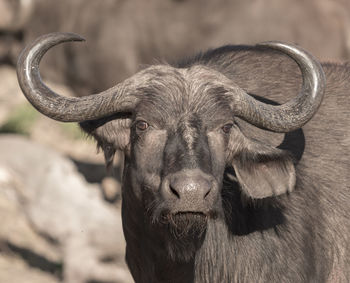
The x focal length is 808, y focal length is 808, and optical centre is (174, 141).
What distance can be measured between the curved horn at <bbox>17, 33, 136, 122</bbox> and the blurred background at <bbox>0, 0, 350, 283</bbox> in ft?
2.30

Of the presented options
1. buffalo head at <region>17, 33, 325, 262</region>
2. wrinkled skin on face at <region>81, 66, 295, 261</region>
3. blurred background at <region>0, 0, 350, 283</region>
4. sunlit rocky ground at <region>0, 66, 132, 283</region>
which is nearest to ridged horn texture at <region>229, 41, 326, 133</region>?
buffalo head at <region>17, 33, 325, 262</region>

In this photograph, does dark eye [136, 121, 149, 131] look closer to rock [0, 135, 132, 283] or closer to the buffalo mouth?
the buffalo mouth

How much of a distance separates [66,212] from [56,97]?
4.62m

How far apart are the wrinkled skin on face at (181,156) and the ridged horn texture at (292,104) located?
112mm

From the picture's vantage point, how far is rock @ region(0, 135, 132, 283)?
902 cm

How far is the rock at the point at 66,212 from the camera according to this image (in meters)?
9.02

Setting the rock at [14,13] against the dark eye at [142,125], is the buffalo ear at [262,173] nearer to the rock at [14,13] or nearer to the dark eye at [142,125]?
the dark eye at [142,125]

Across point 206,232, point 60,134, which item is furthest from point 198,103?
point 60,134

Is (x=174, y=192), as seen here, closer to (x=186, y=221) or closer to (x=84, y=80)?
(x=186, y=221)

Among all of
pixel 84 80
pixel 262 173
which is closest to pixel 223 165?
pixel 262 173

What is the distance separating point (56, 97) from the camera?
4.89 metres

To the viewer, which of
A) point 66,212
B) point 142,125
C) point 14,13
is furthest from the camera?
point 14,13

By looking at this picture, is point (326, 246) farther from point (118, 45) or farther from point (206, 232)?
point (118, 45)

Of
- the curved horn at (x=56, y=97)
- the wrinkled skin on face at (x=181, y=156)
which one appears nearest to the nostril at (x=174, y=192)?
the wrinkled skin on face at (x=181, y=156)
